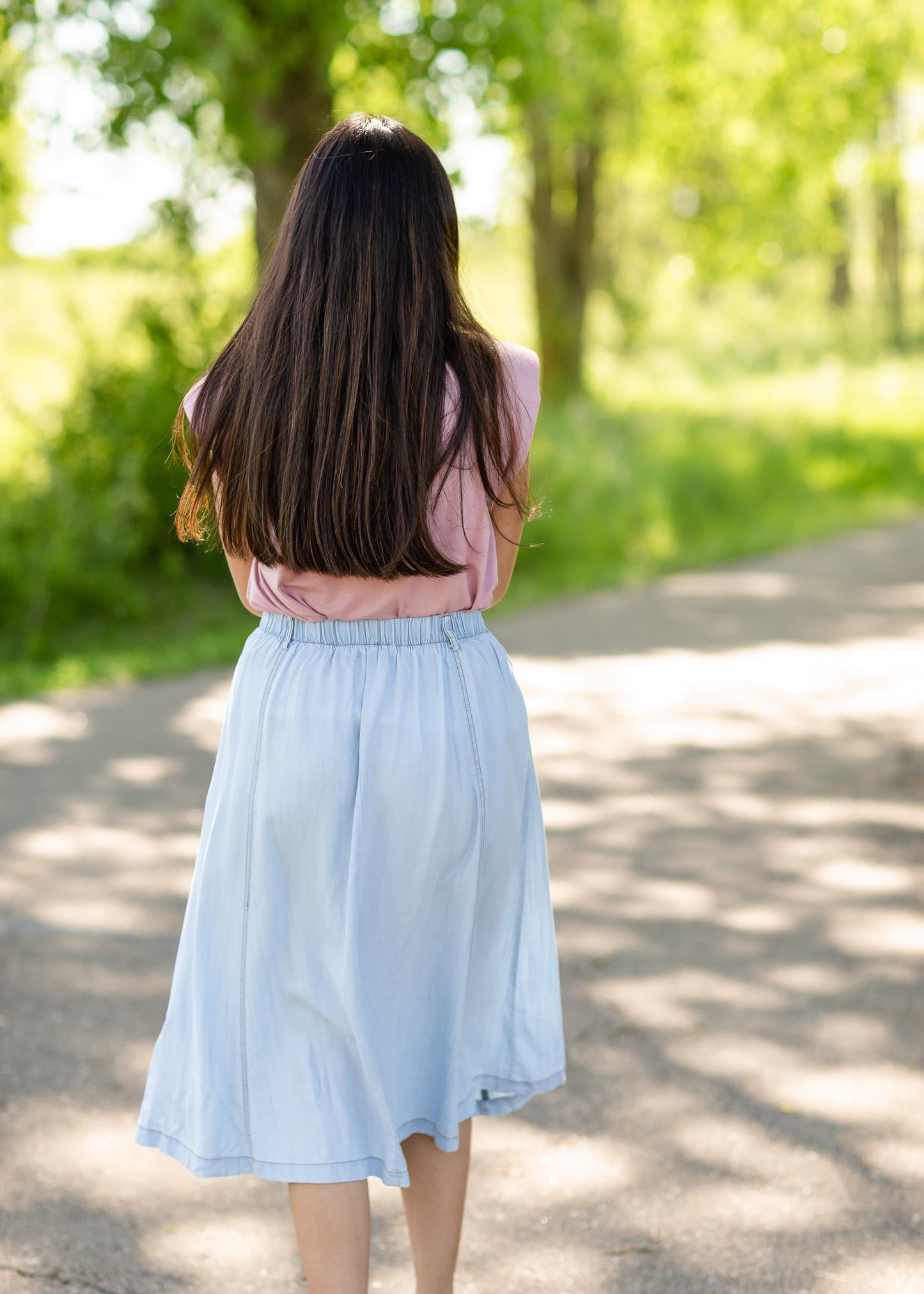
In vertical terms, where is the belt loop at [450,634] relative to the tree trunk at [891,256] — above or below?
below

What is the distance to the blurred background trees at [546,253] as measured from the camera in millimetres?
8672

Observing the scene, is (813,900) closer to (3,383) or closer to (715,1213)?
(715,1213)

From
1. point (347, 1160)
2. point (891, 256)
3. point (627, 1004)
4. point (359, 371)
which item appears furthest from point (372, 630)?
point (891, 256)

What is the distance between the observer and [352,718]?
201 cm

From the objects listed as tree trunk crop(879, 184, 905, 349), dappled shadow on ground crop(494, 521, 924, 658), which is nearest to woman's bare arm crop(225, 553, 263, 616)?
dappled shadow on ground crop(494, 521, 924, 658)

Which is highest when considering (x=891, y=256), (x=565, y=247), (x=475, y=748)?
(x=891, y=256)

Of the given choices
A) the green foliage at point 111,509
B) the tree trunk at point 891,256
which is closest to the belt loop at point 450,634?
the green foliage at point 111,509

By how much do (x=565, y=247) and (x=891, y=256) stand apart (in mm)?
14576

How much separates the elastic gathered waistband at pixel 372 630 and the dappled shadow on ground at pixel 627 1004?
1.31 metres

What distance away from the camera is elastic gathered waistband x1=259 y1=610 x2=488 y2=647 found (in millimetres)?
2057

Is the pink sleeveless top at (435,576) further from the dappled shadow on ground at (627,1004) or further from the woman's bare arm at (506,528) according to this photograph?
the dappled shadow on ground at (627,1004)

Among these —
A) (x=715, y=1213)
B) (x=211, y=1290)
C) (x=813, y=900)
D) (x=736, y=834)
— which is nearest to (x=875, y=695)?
(x=736, y=834)

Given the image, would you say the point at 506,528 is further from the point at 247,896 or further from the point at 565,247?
the point at 565,247

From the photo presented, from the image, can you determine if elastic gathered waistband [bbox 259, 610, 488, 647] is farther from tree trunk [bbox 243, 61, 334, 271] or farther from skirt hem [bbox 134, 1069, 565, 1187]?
tree trunk [bbox 243, 61, 334, 271]
